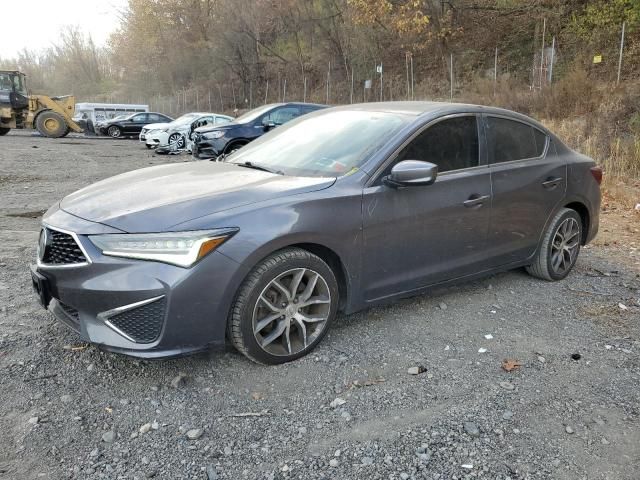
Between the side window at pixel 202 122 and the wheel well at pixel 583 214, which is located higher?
the side window at pixel 202 122

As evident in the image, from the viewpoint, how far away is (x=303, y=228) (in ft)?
10.2

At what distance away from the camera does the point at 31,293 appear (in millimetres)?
4180

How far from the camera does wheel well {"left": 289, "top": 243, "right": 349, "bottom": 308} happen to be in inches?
128

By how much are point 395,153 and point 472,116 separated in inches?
37.3

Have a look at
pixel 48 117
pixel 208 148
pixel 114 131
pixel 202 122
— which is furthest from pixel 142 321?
pixel 114 131

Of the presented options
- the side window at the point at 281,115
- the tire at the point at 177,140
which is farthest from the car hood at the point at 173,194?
the tire at the point at 177,140

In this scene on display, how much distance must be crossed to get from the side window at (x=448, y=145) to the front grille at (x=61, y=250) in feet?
6.73

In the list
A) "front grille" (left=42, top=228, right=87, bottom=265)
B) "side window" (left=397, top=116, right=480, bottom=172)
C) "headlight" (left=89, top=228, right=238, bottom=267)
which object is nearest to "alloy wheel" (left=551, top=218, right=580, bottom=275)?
"side window" (left=397, top=116, right=480, bottom=172)

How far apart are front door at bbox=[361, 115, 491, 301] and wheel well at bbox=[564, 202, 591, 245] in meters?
1.33

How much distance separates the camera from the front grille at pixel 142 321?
2.75 metres

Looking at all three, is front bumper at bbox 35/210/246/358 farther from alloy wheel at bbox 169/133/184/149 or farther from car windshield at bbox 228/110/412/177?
alloy wheel at bbox 169/133/184/149

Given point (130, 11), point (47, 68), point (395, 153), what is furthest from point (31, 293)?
point (47, 68)

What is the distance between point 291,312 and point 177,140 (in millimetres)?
14889

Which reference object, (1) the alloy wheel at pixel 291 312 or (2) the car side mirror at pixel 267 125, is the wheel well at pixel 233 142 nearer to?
(2) the car side mirror at pixel 267 125
